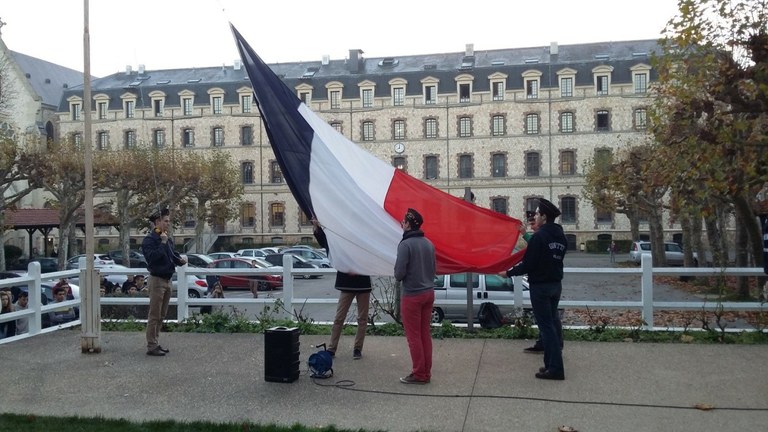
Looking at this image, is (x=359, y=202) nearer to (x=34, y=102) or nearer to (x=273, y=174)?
(x=273, y=174)

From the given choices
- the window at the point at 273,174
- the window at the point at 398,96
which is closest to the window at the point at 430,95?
the window at the point at 398,96

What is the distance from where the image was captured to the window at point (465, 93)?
193ft

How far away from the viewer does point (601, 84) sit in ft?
187

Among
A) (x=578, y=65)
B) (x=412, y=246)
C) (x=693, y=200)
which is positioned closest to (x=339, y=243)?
(x=412, y=246)

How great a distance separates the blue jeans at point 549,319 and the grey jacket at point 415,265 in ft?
4.11

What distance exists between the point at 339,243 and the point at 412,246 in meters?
1.38

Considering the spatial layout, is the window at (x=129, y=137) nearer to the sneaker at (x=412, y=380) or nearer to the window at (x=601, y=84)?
the window at (x=601, y=84)

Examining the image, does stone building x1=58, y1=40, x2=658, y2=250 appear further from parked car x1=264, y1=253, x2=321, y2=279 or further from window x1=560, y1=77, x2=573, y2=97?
parked car x1=264, y1=253, x2=321, y2=279

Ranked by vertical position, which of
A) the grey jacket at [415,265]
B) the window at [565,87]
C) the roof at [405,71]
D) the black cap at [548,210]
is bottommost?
the grey jacket at [415,265]

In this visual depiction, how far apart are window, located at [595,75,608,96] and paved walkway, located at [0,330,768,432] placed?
5094cm

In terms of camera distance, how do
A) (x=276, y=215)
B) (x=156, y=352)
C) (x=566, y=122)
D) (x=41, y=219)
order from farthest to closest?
(x=276, y=215), (x=566, y=122), (x=41, y=219), (x=156, y=352)

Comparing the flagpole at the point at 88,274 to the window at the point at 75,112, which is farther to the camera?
the window at the point at 75,112

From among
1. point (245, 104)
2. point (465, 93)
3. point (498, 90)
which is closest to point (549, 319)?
point (498, 90)

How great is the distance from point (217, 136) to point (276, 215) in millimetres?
9320
